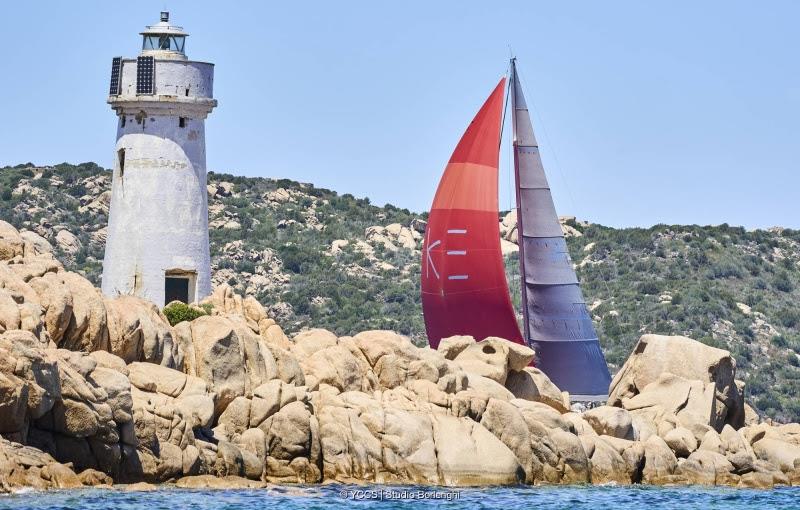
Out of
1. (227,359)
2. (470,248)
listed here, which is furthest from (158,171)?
(227,359)

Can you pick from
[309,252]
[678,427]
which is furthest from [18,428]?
[309,252]

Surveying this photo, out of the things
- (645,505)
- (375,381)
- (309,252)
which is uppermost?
(309,252)

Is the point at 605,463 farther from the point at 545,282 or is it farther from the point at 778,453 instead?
the point at 545,282

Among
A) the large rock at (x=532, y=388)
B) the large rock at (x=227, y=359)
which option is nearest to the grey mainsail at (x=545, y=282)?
the large rock at (x=532, y=388)

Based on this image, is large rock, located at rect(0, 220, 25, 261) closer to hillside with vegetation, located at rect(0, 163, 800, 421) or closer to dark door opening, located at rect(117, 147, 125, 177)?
dark door opening, located at rect(117, 147, 125, 177)

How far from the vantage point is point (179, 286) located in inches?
1580

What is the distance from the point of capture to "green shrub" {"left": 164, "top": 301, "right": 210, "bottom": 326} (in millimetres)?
35750

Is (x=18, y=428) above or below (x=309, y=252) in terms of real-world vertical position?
below

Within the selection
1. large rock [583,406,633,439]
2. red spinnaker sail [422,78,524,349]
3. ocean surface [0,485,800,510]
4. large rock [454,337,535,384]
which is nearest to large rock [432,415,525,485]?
ocean surface [0,485,800,510]

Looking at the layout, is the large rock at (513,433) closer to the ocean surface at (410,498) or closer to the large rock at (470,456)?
the large rock at (470,456)

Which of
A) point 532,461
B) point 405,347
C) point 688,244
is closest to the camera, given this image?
point 532,461

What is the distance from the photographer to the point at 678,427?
35.7 metres

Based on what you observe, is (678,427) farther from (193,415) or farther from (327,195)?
(327,195)

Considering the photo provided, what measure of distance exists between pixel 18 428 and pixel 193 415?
3860 mm
